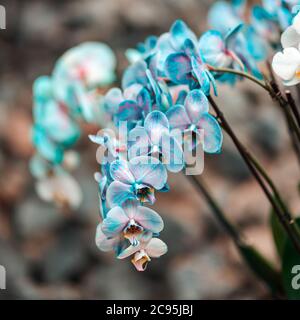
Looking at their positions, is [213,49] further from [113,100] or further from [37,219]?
[37,219]

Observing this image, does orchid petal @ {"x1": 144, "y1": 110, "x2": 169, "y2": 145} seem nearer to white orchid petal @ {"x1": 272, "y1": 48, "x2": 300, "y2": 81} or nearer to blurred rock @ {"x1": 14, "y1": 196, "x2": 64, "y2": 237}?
white orchid petal @ {"x1": 272, "y1": 48, "x2": 300, "y2": 81}

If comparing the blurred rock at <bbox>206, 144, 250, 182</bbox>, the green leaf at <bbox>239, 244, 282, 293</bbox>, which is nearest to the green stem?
the green leaf at <bbox>239, 244, 282, 293</bbox>

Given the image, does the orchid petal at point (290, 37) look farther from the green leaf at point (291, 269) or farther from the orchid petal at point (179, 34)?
the green leaf at point (291, 269)

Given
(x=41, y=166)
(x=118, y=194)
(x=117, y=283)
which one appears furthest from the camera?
(x=117, y=283)

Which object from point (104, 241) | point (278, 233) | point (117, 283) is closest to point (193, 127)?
point (104, 241)
